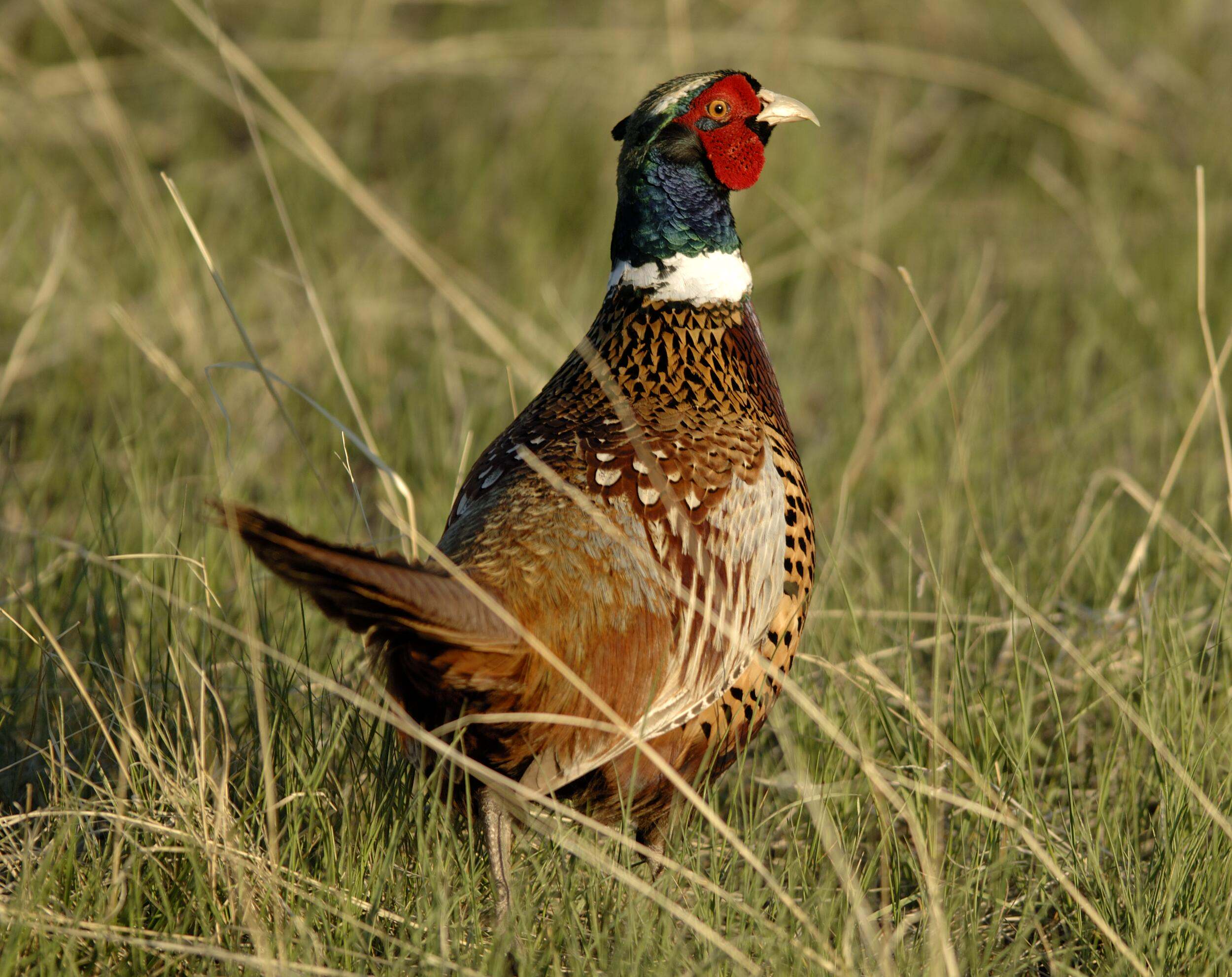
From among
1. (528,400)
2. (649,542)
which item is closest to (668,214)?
(649,542)

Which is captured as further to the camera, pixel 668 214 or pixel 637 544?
pixel 668 214

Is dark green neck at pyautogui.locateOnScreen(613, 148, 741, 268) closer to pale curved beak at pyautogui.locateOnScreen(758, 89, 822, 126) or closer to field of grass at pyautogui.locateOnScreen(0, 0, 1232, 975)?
pale curved beak at pyautogui.locateOnScreen(758, 89, 822, 126)

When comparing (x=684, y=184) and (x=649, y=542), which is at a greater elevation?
(x=684, y=184)

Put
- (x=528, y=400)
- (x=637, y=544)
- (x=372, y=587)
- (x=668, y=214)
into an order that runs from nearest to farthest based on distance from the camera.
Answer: (x=372, y=587)
(x=637, y=544)
(x=668, y=214)
(x=528, y=400)

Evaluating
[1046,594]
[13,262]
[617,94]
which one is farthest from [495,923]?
[617,94]

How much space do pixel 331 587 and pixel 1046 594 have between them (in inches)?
66.9

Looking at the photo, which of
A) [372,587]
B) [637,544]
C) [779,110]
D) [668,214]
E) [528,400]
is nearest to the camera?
[372,587]

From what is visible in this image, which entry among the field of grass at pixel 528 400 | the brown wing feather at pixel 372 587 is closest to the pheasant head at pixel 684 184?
the field of grass at pixel 528 400

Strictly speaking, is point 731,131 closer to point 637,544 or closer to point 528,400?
point 637,544

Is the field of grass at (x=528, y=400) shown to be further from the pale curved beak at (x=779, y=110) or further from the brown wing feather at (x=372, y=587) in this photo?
the pale curved beak at (x=779, y=110)

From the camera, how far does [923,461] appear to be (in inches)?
144

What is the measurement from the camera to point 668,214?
2.54 m

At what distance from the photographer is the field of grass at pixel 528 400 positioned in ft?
6.75

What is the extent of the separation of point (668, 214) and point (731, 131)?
208mm
